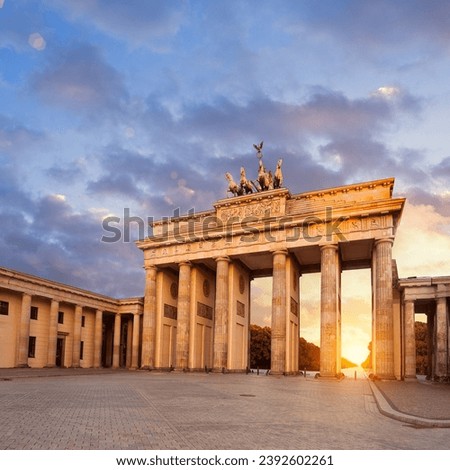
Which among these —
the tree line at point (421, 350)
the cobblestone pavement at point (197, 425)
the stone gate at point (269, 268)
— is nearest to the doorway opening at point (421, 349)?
the tree line at point (421, 350)

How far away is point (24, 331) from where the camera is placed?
160 ft

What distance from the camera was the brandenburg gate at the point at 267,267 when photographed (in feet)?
145

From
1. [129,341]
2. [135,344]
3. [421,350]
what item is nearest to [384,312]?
[135,344]

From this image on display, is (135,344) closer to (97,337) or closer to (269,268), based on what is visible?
(97,337)

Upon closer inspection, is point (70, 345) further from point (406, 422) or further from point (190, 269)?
point (406, 422)

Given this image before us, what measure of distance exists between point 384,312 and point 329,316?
4.81 metres

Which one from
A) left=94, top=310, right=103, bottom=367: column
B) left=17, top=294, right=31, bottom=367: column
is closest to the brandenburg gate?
left=94, top=310, right=103, bottom=367: column

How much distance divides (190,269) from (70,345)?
16.5m

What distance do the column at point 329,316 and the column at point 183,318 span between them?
50.0ft

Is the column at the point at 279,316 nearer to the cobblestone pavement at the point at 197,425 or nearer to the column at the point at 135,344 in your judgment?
the column at the point at 135,344

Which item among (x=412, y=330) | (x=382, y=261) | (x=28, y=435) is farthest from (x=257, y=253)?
(x=28, y=435)

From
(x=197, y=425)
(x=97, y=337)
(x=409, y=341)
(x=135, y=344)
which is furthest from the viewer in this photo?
(x=135, y=344)

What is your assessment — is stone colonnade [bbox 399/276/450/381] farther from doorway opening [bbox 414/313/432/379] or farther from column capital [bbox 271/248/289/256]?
doorway opening [bbox 414/313/432/379]

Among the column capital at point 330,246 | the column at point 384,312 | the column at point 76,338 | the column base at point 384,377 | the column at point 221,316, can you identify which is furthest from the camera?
the column at point 76,338
